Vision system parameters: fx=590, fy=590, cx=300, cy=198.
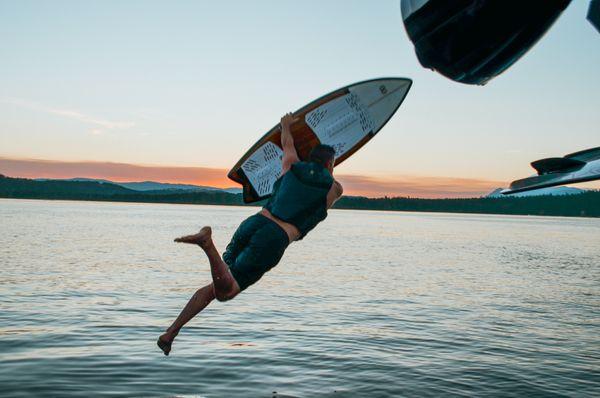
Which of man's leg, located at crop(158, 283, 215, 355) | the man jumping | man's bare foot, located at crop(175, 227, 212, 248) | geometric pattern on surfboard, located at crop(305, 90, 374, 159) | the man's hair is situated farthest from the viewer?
geometric pattern on surfboard, located at crop(305, 90, 374, 159)

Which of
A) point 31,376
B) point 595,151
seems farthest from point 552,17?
point 31,376

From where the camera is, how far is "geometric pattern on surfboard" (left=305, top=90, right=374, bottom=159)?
7.37 metres

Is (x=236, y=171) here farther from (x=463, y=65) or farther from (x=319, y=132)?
(x=463, y=65)

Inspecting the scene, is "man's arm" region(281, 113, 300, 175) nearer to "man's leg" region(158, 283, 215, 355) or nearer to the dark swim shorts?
the dark swim shorts

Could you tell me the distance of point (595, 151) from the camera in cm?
281

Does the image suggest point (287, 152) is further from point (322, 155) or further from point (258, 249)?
point (258, 249)

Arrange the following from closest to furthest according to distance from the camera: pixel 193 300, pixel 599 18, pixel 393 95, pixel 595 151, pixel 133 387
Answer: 1. pixel 599 18
2. pixel 595 151
3. pixel 193 300
4. pixel 393 95
5. pixel 133 387

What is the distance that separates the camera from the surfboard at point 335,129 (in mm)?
7477

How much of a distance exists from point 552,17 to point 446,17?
36 centimetres

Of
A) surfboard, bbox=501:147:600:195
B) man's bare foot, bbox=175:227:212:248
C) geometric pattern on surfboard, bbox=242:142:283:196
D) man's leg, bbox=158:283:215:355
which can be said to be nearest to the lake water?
geometric pattern on surfboard, bbox=242:142:283:196

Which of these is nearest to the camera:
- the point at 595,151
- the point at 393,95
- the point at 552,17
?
the point at 552,17

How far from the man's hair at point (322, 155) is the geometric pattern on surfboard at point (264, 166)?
6.67 ft

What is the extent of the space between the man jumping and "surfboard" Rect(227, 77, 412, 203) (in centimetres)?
175

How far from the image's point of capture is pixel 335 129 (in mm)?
7590
